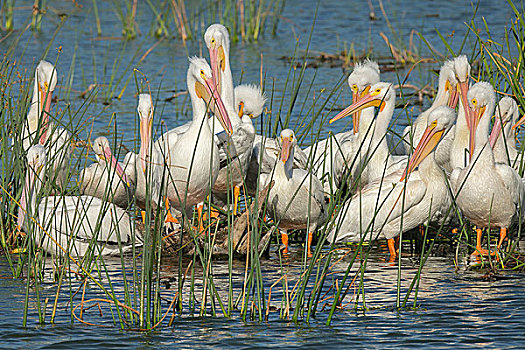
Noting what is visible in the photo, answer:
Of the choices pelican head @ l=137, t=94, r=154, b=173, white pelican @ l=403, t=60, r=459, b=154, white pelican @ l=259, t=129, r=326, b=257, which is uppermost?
white pelican @ l=403, t=60, r=459, b=154

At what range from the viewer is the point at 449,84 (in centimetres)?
873

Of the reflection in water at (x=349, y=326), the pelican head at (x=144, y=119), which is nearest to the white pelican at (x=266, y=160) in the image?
the pelican head at (x=144, y=119)

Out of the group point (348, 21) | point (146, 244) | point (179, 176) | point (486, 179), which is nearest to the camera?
point (146, 244)

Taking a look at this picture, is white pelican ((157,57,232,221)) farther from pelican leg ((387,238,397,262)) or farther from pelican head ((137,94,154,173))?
pelican leg ((387,238,397,262))

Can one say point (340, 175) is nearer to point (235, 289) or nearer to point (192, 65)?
point (192, 65)

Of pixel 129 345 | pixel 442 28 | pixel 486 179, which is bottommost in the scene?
pixel 129 345

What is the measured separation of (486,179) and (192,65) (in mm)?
2468

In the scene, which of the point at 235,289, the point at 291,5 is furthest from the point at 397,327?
the point at 291,5

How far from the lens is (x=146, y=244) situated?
4.38m

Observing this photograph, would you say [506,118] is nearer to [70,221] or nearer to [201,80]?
[201,80]

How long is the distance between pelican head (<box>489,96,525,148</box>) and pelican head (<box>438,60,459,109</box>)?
1199mm

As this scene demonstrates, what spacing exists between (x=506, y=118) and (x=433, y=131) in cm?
96

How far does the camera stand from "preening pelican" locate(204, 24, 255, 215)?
6.95 metres

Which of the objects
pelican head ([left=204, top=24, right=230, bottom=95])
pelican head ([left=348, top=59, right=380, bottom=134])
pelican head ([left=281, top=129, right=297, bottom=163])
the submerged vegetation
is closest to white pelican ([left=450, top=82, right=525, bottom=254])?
the submerged vegetation
